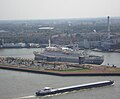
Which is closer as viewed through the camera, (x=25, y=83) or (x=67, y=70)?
(x=25, y=83)

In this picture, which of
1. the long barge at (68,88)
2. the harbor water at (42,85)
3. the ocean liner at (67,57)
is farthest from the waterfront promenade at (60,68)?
the long barge at (68,88)

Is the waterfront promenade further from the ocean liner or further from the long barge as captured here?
the long barge

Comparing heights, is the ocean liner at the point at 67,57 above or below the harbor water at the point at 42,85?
above

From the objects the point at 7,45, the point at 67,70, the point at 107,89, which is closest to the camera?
the point at 107,89

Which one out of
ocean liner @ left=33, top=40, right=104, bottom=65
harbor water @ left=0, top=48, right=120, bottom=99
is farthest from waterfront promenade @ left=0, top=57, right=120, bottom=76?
ocean liner @ left=33, top=40, right=104, bottom=65

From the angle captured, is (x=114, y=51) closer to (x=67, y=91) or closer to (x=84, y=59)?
(x=84, y=59)

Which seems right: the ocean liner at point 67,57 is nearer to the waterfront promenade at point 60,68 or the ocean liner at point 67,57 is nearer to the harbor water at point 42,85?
the waterfront promenade at point 60,68

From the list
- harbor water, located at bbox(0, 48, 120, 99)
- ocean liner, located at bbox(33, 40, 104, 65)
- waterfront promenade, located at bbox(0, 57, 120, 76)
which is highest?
ocean liner, located at bbox(33, 40, 104, 65)

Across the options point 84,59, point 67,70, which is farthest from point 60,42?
point 67,70

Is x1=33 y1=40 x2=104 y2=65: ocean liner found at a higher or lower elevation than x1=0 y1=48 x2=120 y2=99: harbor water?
higher
